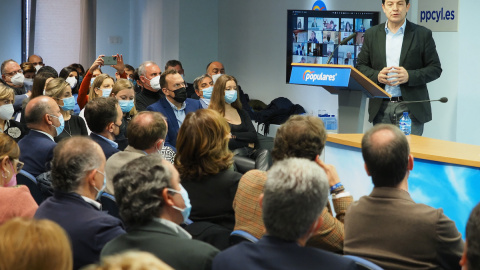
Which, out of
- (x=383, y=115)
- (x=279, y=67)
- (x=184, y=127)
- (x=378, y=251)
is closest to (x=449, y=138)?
(x=383, y=115)

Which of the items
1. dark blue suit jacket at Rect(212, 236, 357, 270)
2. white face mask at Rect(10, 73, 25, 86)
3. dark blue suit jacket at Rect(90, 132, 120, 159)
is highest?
white face mask at Rect(10, 73, 25, 86)

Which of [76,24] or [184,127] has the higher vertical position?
[76,24]

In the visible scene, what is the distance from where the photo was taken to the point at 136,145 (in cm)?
394

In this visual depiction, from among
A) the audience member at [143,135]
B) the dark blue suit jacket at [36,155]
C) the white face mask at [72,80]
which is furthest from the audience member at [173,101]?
the white face mask at [72,80]

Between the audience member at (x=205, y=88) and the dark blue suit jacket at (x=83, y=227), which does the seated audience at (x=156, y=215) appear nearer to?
the dark blue suit jacket at (x=83, y=227)

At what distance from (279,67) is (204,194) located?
22.7 feet

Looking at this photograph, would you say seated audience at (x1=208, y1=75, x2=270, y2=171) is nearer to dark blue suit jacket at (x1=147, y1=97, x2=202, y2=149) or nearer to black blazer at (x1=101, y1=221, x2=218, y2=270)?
dark blue suit jacket at (x1=147, y1=97, x2=202, y2=149)

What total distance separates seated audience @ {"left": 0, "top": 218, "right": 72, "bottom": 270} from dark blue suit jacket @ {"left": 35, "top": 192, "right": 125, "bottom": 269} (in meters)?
1.00

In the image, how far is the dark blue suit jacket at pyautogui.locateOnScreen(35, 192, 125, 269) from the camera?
2.65m

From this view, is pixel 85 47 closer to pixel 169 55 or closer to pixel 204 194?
pixel 169 55

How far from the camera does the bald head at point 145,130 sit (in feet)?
12.8

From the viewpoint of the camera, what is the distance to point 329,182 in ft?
10.2

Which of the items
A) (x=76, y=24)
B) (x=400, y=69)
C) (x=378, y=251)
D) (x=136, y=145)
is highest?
(x=76, y=24)

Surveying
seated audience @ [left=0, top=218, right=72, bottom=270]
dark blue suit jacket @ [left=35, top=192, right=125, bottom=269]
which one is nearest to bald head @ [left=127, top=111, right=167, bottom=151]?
dark blue suit jacket @ [left=35, top=192, right=125, bottom=269]
